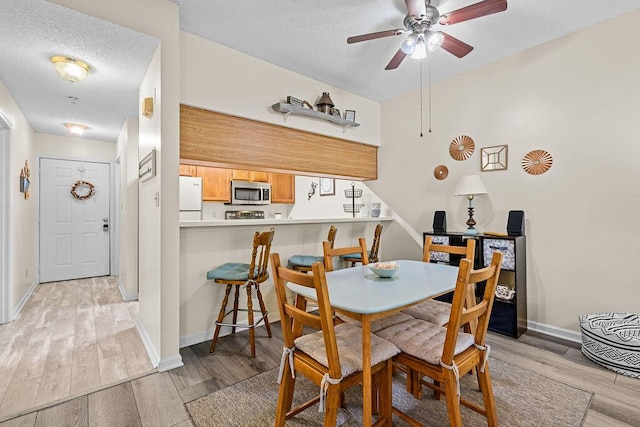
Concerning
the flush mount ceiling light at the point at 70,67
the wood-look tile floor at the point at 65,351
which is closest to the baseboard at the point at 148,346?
the wood-look tile floor at the point at 65,351

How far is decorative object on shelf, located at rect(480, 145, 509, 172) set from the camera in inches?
123

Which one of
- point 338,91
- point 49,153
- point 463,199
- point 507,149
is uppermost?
point 338,91

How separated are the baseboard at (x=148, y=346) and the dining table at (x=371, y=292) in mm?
1403

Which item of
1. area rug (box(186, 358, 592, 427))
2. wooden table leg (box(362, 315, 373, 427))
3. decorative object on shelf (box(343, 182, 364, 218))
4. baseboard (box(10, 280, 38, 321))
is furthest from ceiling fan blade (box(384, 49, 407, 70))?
baseboard (box(10, 280, 38, 321))

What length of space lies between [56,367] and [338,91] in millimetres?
3783

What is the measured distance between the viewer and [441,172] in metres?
3.63

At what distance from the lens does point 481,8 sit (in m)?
1.87

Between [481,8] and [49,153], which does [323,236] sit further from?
[49,153]

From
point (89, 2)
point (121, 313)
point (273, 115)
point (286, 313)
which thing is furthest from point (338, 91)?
point (121, 313)

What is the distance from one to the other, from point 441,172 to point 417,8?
1.98 m

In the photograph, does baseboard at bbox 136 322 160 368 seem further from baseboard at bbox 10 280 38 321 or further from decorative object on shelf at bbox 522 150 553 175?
decorative object on shelf at bbox 522 150 553 175

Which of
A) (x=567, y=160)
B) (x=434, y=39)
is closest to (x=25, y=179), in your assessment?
(x=434, y=39)

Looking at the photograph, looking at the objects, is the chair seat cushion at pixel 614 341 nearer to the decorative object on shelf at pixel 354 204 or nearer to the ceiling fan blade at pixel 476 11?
the ceiling fan blade at pixel 476 11

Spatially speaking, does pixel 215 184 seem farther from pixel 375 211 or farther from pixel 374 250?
pixel 374 250
